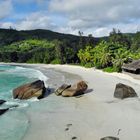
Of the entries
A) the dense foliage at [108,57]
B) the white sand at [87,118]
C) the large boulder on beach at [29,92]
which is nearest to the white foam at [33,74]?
the dense foliage at [108,57]

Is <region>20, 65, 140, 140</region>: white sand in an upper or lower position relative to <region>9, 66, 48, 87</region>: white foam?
upper

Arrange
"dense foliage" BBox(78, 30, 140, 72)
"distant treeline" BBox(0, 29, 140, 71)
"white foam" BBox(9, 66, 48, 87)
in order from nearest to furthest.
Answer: "white foam" BBox(9, 66, 48, 87) → "dense foliage" BBox(78, 30, 140, 72) → "distant treeline" BBox(0, 29, 140, 71)

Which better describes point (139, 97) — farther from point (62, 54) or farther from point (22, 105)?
point (62, 54)

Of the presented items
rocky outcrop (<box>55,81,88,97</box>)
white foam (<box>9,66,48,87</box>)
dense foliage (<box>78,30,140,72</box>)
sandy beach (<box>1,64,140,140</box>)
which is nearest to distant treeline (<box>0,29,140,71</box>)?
dense foliage (<box>78,30,140,72</box>)

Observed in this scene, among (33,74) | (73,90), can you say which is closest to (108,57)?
(33,74)

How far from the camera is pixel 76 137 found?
70.5 feet

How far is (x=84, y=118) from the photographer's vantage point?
2648cm

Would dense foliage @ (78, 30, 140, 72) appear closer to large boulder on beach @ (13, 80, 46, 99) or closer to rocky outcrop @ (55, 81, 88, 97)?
rocky outcrop @ (55, 81, 88, 97)

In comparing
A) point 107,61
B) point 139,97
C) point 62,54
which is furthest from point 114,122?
point 62,54

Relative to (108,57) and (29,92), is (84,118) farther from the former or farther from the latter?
(108,57)

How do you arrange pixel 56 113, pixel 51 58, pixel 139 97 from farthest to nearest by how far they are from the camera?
pixel 51 58 → pixel 139 97 → pixel 56 113

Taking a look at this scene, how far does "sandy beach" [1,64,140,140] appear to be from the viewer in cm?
2208

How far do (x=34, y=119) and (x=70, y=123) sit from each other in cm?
378

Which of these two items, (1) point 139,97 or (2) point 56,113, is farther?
(1) point 139,97
